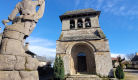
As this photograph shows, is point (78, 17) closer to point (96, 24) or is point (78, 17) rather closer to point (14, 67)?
point (96, 24)

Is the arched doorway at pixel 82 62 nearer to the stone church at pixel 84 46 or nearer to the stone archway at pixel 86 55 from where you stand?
the stone church at pixel 84 46

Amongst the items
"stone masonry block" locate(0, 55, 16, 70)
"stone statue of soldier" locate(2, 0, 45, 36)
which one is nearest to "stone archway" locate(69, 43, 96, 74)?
"stone statue of soldier" locate(2, 0, 45, 36)

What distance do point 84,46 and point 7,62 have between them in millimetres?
10869

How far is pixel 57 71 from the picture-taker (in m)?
9.31

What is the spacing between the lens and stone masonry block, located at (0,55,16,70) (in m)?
2.72


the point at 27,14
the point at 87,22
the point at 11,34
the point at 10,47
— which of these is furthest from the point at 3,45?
the point at 87,22

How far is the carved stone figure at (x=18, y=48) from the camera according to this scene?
9.16ft

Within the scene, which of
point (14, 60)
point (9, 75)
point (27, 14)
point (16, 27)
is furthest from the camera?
point (27, 14)

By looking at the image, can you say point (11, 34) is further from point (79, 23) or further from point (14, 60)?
point (79, 23)

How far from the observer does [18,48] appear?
11.0 ft

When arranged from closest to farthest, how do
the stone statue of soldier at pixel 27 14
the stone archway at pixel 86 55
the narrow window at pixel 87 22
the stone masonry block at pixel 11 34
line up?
the stone masonry block at pixel 11 34
the stone statue of soldier at pixel 27 14
the stone archway at pixel 86 55
the narrow window at pixel 87 22

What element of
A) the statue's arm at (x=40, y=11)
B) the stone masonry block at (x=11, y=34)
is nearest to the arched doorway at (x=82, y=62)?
the statue's arm at (x=40, y=11)

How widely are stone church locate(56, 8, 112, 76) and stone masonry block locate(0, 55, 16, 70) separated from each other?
8.29 metres

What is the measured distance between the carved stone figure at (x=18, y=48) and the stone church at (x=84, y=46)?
7646 millimetres
